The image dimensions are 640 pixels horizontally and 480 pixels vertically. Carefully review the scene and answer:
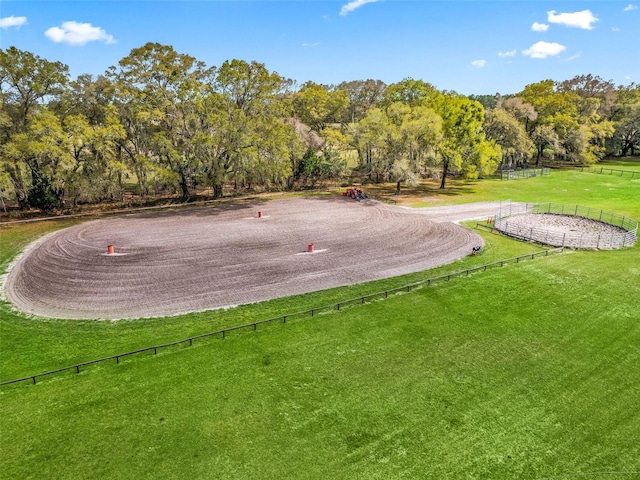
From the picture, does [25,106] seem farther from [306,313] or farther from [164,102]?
[306,313]

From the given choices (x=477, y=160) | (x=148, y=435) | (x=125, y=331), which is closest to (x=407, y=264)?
(x=125, y=331)

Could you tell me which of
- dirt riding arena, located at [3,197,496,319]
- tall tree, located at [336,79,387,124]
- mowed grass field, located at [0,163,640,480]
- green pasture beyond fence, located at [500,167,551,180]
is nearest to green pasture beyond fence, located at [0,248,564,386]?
mowed grass field, located at [0,163,640,480]

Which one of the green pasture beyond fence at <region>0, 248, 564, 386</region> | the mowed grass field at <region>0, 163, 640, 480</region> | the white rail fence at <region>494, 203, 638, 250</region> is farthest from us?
the white rail fence at <region>494, 203, 638, 250</region>

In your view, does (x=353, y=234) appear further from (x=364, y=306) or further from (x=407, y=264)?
(x=364, y=306)

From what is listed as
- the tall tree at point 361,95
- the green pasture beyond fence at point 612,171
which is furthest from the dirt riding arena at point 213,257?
the tall tree at point 361,95

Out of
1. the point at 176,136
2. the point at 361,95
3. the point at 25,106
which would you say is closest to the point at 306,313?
the point at 176,136

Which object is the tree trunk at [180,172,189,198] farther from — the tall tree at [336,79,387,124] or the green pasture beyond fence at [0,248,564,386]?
the tall tree at [336,79,387,124]

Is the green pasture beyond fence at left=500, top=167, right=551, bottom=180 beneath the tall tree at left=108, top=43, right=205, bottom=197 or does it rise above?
beneath
